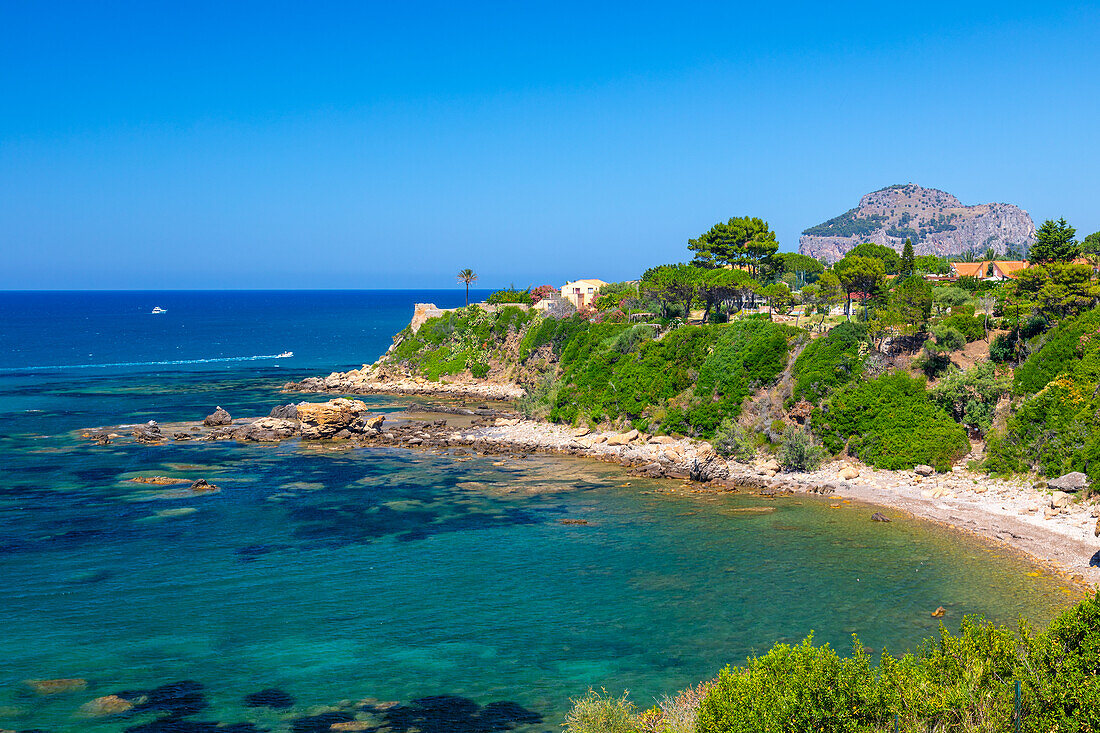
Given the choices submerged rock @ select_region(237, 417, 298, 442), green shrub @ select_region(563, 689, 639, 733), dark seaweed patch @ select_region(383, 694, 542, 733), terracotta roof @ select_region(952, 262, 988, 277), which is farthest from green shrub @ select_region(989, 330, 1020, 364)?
terracotta roof @ select_region(952, 262, 988, 277)

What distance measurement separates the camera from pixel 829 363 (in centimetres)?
5681

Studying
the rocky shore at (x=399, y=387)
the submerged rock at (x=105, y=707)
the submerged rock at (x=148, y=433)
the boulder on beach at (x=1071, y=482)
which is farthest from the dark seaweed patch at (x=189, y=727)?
the rocky shore at (x=399, y=387)

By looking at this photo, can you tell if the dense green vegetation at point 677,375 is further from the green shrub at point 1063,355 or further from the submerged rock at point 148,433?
the submerged rock at point 148,433

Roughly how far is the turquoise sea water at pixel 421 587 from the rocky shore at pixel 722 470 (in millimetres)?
2404

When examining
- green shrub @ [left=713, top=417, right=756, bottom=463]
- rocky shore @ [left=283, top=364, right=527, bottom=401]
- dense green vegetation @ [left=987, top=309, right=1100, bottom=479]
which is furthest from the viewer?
rocky shore @ [left=283, top=364, right=527, bottom=401]

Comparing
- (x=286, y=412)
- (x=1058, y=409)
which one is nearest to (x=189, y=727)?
(x=1058, y=409)

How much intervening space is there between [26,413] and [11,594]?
53153 mm

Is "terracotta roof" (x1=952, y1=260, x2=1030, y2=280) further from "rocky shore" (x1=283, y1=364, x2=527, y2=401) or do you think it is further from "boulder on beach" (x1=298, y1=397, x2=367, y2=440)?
"boulder on beach" (x1=298, y1=397, x2=367, y2=440)

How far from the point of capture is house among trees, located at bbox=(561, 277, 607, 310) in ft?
349

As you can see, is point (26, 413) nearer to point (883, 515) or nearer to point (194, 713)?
point (194, 713)

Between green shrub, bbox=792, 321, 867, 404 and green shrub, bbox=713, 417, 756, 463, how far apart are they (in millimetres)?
4990

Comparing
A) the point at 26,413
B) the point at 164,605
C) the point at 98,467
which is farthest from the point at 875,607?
the point at 26,413

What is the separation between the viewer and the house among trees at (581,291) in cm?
10631

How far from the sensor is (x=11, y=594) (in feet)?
106
